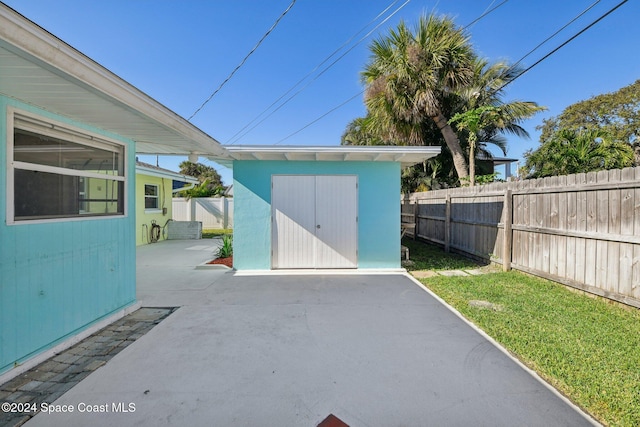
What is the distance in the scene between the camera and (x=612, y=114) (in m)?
16.1

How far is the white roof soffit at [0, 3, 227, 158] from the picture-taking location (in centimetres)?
163

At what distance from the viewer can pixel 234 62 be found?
8.43 m

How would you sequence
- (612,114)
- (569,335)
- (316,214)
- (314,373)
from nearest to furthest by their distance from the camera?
(314,373) → (569,335) → (316,214) → (612,114)

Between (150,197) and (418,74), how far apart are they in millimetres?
10835

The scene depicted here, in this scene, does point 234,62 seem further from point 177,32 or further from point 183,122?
point 183,122

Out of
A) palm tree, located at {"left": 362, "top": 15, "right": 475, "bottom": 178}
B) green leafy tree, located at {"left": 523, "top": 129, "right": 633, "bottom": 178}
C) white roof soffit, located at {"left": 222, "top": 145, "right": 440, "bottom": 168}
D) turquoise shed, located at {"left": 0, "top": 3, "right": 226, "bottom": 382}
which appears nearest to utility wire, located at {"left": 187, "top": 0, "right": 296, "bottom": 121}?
white roof soffit, located at {"left": 222, "top": 145, "right": 440, "bottom": 168}

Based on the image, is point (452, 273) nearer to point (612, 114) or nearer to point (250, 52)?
point (250, 52)

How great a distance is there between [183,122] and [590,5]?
768 cm

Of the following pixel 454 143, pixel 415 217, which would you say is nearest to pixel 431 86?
pixel 454 143

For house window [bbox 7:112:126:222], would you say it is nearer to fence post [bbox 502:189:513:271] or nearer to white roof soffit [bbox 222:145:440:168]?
white roof soffit [bbox 222:145:440:168]

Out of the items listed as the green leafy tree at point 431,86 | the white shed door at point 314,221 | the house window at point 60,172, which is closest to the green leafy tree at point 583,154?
the green leafy tree at point 431,86

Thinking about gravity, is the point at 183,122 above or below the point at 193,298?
above

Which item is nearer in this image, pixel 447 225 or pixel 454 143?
pixel 447 225

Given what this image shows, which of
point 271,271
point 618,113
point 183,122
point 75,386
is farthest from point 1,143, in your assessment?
point 618,113
